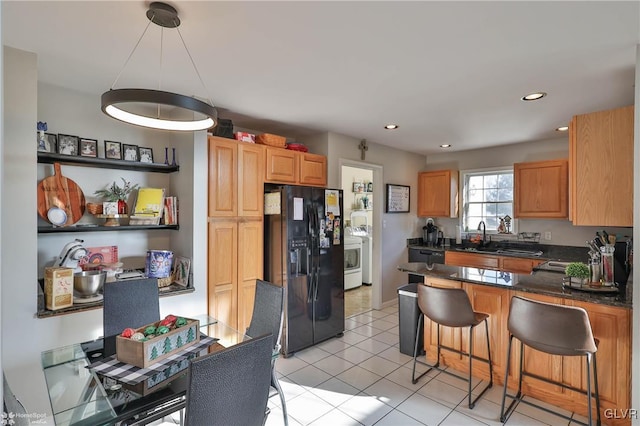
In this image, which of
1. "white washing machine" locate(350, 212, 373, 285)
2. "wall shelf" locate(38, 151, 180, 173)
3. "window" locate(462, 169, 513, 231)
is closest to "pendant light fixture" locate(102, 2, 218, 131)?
"wall shelf" locate(38, 151, 180, 173)

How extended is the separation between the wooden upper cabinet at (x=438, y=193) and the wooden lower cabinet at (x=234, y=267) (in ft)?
10.3

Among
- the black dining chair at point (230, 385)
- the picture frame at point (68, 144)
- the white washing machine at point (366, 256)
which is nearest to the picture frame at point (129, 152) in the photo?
Answer: the picture frame at point (68, 144)

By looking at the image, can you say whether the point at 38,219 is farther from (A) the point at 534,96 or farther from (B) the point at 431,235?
(B) the point at 431,235

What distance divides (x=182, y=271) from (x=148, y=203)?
0.66 metres

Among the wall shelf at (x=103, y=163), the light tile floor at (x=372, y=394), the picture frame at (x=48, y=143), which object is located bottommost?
the light tile floor at (x=372, y=394)

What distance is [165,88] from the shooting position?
2672mm

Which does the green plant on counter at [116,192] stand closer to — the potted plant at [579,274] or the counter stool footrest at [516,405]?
the counter stool footrest at [516,405]

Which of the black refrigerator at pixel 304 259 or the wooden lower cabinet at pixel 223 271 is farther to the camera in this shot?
the black refrigerator at pixel 304 259

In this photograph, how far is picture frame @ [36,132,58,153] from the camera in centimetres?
240

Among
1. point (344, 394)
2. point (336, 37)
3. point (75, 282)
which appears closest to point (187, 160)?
point (75, 282)

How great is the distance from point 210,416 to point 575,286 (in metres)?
2.59

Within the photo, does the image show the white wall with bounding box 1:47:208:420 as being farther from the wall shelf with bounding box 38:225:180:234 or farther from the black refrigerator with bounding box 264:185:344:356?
the black refrigerator with bounding box 264:185:344:356

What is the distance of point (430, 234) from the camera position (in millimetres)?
5496

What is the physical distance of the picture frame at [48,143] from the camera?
7.89ft
